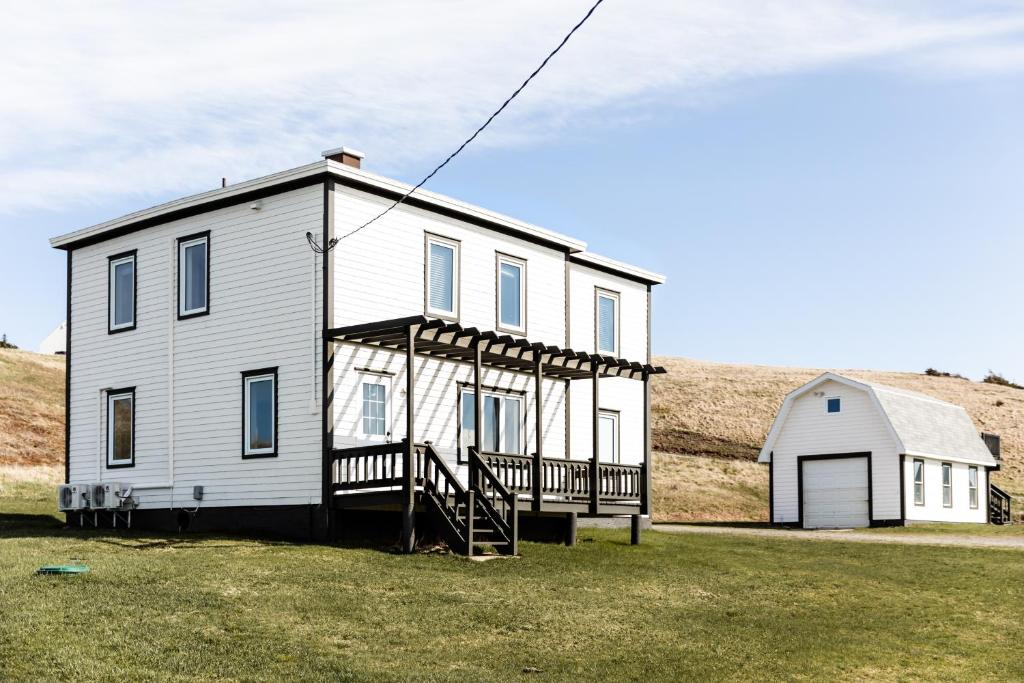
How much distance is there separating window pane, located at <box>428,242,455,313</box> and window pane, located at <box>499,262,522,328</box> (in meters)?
1.55

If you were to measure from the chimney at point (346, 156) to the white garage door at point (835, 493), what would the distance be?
2149cm

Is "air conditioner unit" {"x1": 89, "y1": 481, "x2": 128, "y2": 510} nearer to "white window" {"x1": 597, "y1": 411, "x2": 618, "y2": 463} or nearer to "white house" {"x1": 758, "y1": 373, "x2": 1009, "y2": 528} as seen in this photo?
"white window" {"x1": 597, "y1": 411, "x2": 618, "y2": 463}

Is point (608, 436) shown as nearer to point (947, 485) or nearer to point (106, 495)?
point (106, 495)

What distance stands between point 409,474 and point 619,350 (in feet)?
37.0

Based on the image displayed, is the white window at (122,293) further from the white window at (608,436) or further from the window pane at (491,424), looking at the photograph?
the white window at (608,436)

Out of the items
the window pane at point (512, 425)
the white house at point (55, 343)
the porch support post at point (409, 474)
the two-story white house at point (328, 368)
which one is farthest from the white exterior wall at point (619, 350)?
the white house at point (55, 343)

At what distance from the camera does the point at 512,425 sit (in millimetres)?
27234

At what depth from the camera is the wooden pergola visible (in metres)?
21.0

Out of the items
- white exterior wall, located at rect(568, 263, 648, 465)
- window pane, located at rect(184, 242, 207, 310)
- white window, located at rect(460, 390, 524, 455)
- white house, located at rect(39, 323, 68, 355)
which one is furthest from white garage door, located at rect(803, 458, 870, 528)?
white house, located at rect(39, 323, 68, 355)

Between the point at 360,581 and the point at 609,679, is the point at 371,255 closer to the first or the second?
the point at 360,581

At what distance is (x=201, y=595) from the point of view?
49.6 ft

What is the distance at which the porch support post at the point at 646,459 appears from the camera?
26.8m

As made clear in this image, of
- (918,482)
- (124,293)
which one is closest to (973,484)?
(918,482)

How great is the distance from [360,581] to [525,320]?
442 inches
